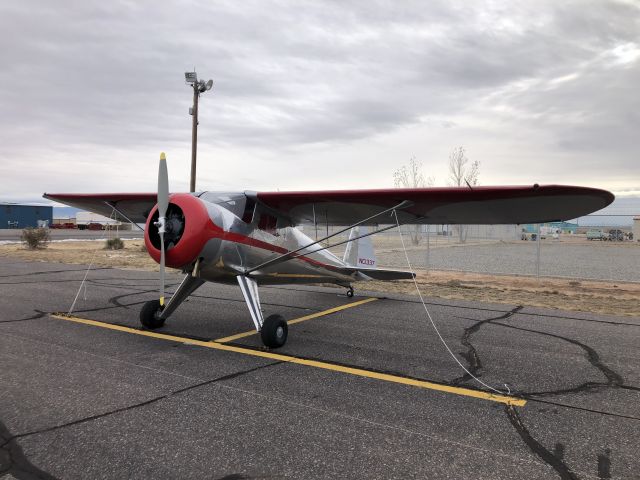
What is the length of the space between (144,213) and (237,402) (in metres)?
6.33

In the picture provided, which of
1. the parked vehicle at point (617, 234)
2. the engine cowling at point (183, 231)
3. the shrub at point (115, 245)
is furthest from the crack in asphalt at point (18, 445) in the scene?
the parked vehicle at point (617, 234)

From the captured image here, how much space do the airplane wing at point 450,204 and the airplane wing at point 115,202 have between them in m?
2.79

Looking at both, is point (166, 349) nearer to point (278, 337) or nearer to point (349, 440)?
point (278, 337)

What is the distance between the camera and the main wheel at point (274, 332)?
614cm

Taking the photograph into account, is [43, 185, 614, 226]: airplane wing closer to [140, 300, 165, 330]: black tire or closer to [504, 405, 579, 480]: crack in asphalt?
[140, 300, 165, 330]: black tire

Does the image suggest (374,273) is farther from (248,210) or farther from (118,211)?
(118,211)

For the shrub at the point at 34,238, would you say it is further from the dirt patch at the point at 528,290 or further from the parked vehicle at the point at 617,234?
the parked vehicle at the point at 617,234

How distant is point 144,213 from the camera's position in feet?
30.8

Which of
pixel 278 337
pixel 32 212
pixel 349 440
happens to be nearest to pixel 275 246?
pixel 278 337

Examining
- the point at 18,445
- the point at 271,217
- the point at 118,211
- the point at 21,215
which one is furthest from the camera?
the point at 21,215

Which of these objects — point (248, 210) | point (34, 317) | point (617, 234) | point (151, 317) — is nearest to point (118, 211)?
point (34, 317)

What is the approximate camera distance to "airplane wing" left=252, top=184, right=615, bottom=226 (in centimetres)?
549

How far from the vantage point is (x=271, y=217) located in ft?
25.6

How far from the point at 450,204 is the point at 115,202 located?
6438 millimetres
